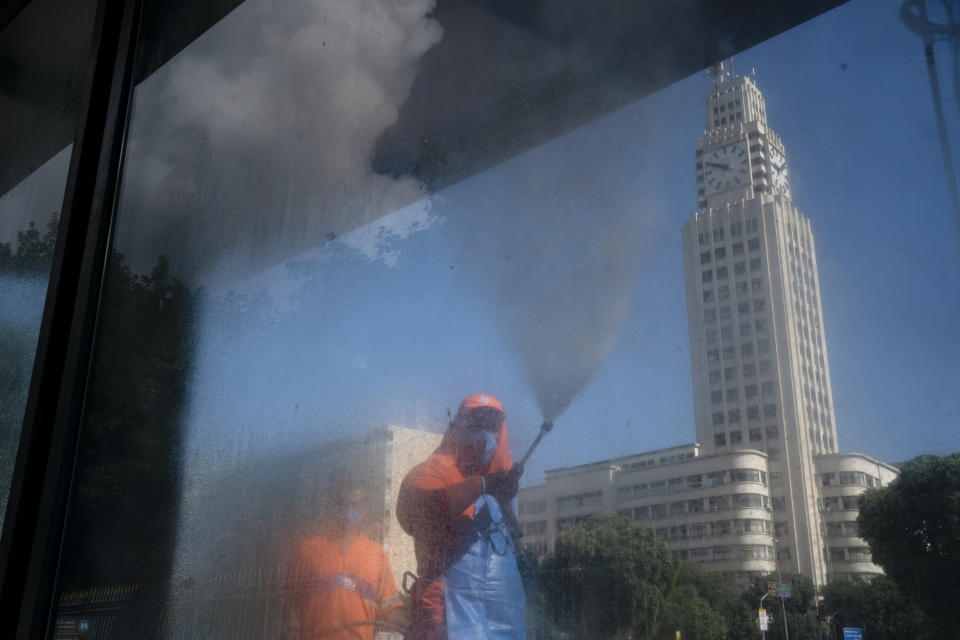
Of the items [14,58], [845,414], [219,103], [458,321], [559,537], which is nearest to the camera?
[845,414]

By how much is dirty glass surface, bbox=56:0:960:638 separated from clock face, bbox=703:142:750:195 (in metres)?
0.01

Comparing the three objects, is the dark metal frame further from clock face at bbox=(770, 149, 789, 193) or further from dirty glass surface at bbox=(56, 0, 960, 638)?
clock face at bbox=(770, 149, 789, 193)

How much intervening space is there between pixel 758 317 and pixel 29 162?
1.59 metres

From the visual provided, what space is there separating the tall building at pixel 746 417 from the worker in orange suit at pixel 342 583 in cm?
23

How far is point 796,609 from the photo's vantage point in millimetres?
687

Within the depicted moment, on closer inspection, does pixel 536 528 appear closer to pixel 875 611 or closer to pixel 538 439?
pixel 538 439

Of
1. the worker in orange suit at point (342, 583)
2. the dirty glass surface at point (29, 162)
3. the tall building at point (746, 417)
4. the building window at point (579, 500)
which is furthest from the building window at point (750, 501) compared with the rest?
the dirty glass surface at point (29, 162)

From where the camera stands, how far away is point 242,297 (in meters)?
1.27

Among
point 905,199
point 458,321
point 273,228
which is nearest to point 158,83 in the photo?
point 273,228

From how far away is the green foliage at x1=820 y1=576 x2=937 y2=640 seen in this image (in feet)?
2.09

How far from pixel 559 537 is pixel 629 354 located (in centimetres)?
22

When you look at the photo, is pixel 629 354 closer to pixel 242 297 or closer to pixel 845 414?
pixel 845 414

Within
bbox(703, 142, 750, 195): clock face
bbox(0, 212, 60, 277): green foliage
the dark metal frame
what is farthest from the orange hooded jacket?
bbox(0, 212, 60, 277): green foliage

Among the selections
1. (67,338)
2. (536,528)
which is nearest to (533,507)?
(536,528)
